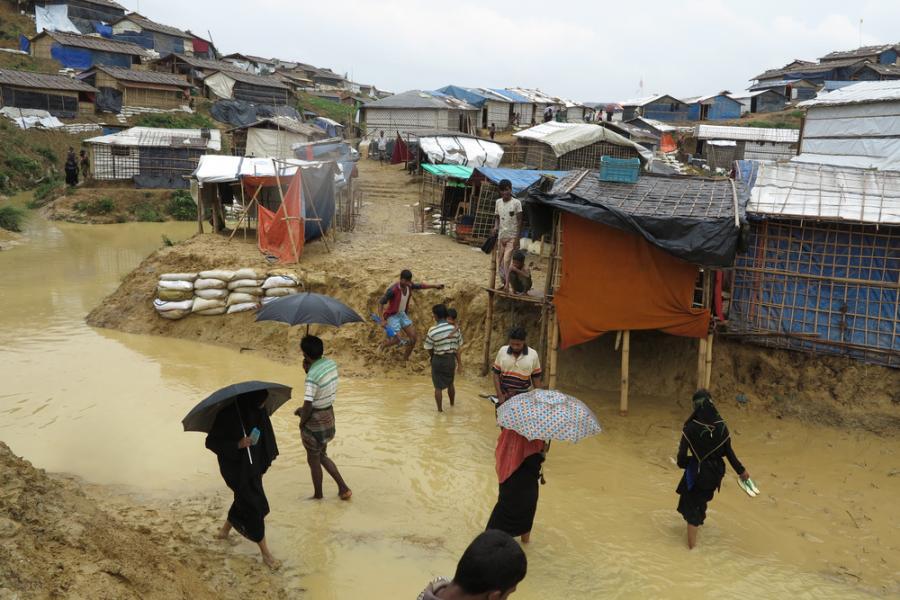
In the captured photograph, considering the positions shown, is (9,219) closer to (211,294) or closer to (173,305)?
(173,305)

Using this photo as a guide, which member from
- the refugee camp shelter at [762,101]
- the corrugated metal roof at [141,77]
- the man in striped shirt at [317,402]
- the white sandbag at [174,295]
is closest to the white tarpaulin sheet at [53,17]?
the corrugated metal roof at [141,77]

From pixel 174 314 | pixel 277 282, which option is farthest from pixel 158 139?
pixel 277 282

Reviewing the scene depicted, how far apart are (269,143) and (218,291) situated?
18.4 meters

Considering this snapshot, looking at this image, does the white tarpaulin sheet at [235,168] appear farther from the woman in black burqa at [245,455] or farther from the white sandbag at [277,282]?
the woman in black burqa at [245,455]

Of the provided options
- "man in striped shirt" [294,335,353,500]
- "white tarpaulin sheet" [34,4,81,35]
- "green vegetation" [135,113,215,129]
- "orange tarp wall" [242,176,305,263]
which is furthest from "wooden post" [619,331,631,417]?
"white tarpaulin sheet" [34,4,81,35]

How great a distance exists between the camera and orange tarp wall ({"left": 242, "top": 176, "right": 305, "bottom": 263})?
11.8 metres

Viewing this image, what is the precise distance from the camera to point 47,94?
29531 mm

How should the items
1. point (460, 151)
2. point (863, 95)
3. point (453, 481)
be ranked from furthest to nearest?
1. point (460, 151)
2. point (863, 95)
3. point (453, 481)

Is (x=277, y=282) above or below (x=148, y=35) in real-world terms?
below

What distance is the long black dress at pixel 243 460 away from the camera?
474cm

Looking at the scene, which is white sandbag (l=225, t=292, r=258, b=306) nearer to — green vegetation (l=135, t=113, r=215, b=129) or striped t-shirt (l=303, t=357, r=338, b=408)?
striped t-shirt (l=303, t=357, r=338, b=408)

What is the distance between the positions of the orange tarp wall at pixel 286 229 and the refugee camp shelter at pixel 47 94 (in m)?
23.1

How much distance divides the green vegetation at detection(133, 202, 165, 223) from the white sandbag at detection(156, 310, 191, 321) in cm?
1331

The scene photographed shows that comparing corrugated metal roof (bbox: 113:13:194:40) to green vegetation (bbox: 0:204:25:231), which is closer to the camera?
green vegetation (bbox: 0:204:25:231)
